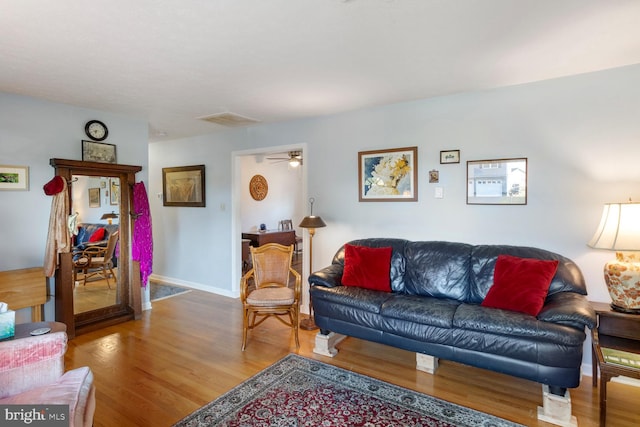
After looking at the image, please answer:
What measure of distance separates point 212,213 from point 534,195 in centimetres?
405

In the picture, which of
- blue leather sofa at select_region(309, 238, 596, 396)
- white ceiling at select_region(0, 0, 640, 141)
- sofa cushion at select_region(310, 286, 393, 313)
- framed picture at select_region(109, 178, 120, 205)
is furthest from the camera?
framed picture at select_region(109, 178, 120, 205)

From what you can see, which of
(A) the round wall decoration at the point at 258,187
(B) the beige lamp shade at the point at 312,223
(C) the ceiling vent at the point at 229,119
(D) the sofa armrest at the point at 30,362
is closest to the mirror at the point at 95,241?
(C) the ceiling vent at the point at 229,119

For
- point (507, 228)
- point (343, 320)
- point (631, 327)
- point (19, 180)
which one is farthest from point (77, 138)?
point (631, 327)

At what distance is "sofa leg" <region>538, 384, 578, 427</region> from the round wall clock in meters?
4.68

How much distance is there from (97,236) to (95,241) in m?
0.06

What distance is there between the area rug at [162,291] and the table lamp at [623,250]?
4.90 metres

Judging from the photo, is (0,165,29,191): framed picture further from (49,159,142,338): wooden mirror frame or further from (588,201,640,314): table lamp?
(588,201,640,314): table lamp

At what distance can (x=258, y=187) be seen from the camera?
7.37 meters

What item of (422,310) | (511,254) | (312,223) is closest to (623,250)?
(511,254)

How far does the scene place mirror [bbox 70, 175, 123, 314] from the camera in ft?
11.5

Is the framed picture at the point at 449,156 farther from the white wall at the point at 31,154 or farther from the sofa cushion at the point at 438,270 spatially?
the white wall at the point at 31,154

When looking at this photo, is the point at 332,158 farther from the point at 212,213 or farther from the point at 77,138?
the point at 77,138

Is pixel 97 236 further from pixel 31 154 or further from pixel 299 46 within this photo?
pixel 299 46

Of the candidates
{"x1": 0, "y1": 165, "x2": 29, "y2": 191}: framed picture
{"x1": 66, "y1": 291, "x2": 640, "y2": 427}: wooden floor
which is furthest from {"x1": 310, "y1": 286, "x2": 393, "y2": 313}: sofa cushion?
{"x1": 0, "y1": 165, "x2": 29, "y2": 191}: framed picture
